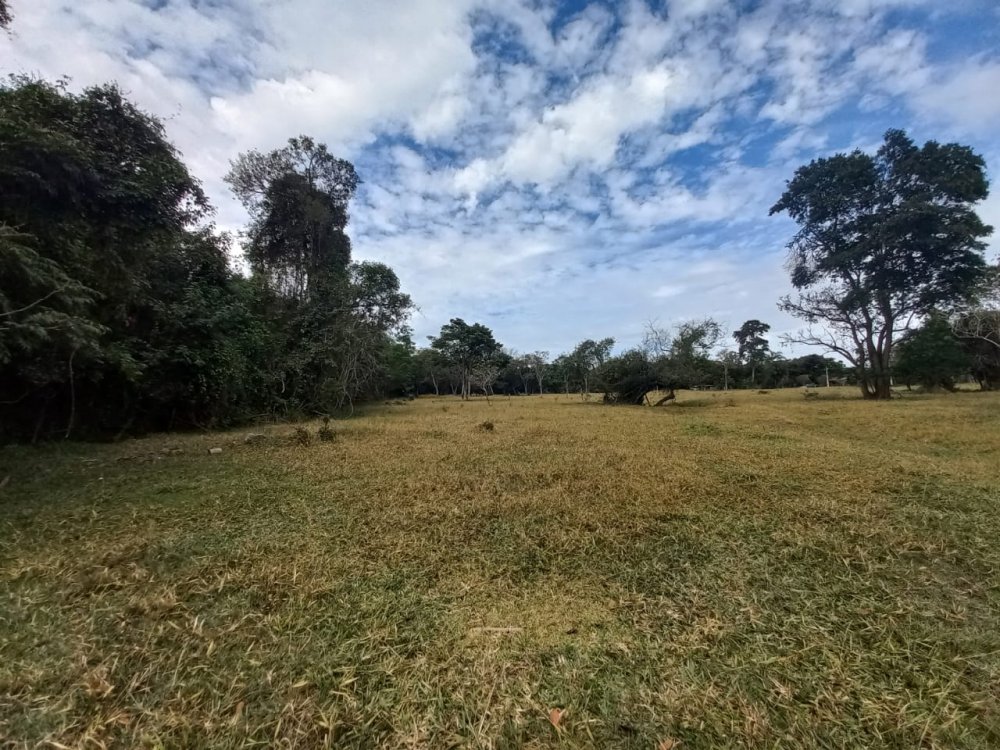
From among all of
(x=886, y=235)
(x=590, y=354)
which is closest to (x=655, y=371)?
(x=886, y=235)

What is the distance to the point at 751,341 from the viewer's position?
4825cm

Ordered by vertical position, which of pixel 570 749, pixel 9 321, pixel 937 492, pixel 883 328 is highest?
pixel 883 328

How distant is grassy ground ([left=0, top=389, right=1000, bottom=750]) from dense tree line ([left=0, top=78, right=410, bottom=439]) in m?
2.81

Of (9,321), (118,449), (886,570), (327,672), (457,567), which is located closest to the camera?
(327,672)

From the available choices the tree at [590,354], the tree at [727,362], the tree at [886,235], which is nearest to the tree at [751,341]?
the tree at [727,362]

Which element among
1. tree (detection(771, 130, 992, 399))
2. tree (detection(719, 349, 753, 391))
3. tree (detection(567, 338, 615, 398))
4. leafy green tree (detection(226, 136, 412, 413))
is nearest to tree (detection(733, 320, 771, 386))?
tree (detection(719, 349, 753, 391))

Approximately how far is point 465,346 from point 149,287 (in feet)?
85.4

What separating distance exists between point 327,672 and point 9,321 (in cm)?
524

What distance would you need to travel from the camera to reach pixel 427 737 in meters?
1.43

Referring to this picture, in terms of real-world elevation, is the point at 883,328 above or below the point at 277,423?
above

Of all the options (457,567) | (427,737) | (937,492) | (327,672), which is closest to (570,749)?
(427,737)

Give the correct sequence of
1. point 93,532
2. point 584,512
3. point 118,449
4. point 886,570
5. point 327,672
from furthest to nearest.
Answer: point 118,449, point 584,512, point 93,532, point 886,570, point 327,672

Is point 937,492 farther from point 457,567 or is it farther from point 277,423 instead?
point 277,423

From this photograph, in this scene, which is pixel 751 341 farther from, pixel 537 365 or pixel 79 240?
pixel 79 240
